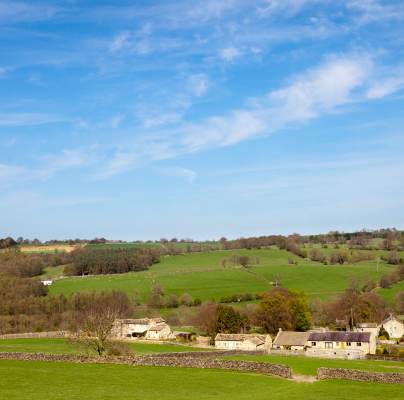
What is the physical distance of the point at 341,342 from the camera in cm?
7338

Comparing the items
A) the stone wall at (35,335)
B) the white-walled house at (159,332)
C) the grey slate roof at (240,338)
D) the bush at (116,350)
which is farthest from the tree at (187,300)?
the bush at (116,350)

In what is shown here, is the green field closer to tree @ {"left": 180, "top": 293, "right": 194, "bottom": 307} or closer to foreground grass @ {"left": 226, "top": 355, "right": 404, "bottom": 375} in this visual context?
tree @ {"left": 180, "top": 293, "right": 194, "bottom": 307}

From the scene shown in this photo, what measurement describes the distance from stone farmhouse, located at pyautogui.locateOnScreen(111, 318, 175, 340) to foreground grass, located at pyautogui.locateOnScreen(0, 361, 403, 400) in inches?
1727

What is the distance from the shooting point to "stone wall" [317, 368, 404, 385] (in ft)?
130

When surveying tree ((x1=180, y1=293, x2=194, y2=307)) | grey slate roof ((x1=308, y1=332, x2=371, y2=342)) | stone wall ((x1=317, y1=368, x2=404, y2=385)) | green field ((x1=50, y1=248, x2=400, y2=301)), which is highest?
green field ((x1=50, y1=248, x2=400, y2=301))

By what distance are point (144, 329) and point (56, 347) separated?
27336mm

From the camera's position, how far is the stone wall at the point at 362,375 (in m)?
39.6

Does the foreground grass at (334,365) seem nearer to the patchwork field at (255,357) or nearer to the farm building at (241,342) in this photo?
the patchwork field at (255,357)

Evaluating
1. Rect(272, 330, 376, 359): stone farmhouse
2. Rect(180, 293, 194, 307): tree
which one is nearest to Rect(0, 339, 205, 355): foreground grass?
Rect(272, 330, 376, 359): stone farmhouse

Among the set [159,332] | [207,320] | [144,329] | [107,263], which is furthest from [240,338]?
[107,263]

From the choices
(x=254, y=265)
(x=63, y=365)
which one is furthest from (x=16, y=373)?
(x=254, y=265)

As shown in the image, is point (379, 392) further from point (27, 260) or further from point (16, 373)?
point (27, 260)

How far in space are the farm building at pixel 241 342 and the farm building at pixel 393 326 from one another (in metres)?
26.2

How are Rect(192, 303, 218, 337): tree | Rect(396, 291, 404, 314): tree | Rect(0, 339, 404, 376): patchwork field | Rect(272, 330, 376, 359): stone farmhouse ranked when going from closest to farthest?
1. Rect(0, 339, 404, 376): patchwork field
2. Rect(272, 330, 376, 359): stone farmhouse
3. Rect(192, 303, 218, 337): tree
4. Rect(396, 291, 404, 314): tree
